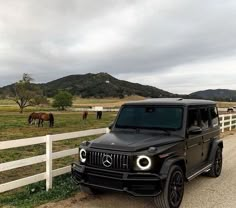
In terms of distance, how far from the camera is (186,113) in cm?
655

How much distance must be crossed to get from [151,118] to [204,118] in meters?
1.68

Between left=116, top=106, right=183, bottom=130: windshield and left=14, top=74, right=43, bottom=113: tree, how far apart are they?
218 feet

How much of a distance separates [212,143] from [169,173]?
296cm

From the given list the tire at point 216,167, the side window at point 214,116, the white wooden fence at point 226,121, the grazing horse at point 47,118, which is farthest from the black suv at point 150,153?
the grazing horse at point 47,118

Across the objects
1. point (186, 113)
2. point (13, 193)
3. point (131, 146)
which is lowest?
point (13, 193)

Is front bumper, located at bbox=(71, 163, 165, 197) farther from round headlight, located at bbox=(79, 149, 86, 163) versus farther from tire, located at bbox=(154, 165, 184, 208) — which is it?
→ round headlight, located at bbox=(79, 149, 86, 163)

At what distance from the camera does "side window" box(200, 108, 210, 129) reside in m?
7.47

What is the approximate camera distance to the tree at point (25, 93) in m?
71.8

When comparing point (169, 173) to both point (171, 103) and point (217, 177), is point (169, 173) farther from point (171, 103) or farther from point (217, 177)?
point (217, 177)

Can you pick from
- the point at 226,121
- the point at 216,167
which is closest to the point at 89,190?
the point at 216,167

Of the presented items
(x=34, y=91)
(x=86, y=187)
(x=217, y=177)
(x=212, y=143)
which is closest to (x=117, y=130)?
(x=86, y=187)

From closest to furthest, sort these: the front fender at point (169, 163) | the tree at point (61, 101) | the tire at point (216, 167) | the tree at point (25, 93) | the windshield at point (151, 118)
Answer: the front fender at point (169, 163) → the windshield at point (151, 118) → the tire at point (216, 167) → the tree at point (25, 93) → the tree at point (61, 101)

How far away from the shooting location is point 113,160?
541cm

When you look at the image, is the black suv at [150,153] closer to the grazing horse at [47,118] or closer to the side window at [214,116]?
the side window at [214,116]
